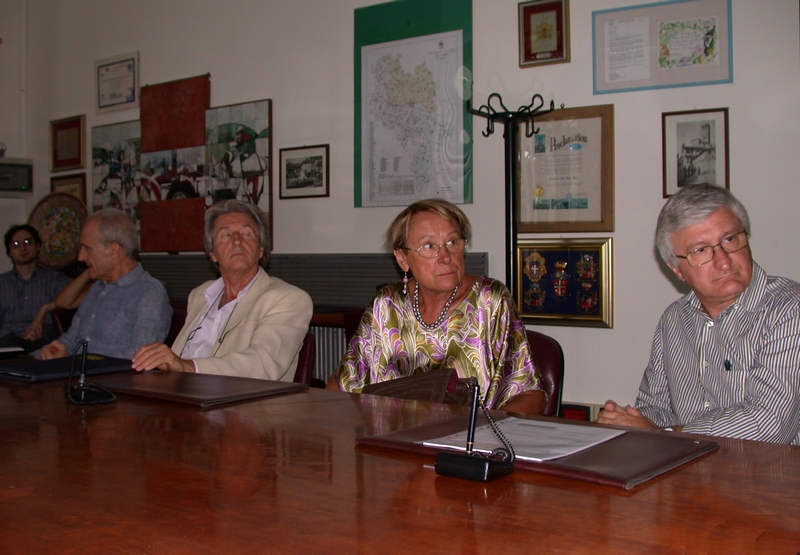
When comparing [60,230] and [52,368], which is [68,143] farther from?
[52,368]

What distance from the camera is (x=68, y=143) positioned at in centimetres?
585

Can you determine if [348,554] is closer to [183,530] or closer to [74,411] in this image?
[183,530]

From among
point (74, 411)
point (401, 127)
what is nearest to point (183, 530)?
point (74, 411)

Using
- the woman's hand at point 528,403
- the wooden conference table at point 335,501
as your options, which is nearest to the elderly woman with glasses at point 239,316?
the woman's hand at point 528,403

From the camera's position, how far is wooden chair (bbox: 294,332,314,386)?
2.41 meters

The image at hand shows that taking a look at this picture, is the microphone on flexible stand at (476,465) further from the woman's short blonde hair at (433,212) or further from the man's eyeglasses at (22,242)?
the man's eyeglasses at (22,242)

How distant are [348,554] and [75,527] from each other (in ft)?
1.15

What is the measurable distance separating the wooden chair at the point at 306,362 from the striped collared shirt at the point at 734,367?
41.3 inches

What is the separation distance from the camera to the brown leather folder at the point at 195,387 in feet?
5.42

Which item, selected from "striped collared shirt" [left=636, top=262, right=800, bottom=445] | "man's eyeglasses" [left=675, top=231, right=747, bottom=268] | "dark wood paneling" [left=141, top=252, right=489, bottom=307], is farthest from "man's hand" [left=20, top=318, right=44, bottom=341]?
"man's eyeglasses" [left=675, top=231, right=747, bottom=268]

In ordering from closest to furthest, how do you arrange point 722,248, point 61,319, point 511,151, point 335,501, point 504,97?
point 335,501 < point 722,248 < point 511,151 < point 504,97 < point 61,319

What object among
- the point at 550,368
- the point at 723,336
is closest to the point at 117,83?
the point at 550,368

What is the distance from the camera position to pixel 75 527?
2.87 feet

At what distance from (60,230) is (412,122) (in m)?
3.14
